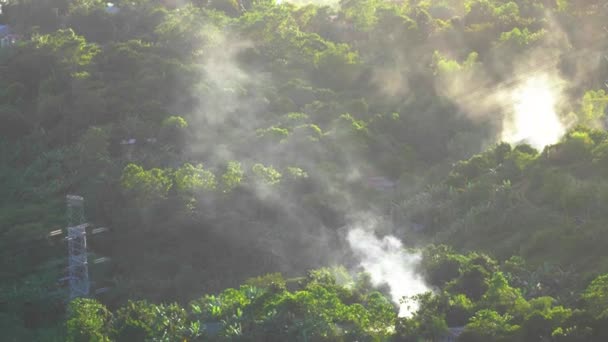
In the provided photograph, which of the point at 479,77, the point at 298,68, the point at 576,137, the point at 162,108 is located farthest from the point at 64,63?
the point at 576,137

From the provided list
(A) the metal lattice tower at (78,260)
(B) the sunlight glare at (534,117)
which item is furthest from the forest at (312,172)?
(A) the metal lattice tower at (78,260)

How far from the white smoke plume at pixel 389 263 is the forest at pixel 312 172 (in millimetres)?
106

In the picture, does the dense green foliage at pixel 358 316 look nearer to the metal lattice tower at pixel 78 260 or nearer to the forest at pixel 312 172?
the forest at pixel 312 172

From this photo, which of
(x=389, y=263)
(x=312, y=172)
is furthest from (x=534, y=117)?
(x=389, y=263)

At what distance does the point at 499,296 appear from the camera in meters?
23.3

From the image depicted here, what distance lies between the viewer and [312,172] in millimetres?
38438

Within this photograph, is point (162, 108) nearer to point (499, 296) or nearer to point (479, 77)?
point (479, 77)

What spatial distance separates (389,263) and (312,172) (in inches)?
405

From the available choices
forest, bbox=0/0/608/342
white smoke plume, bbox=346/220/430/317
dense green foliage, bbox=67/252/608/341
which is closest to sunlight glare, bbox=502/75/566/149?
forest, bbox=0/0/608/342

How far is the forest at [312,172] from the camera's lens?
939 inches

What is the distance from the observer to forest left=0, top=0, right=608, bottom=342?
2386 centimetres

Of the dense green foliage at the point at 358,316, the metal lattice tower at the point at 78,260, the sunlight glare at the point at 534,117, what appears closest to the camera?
the dense green foliage at the point at 358,316

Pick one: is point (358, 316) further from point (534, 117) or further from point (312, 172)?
point (534, 117)

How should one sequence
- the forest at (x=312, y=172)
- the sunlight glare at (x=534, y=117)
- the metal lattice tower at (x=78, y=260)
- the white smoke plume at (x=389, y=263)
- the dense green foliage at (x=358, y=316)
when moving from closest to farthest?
the dense green foliage at (x=358, y=316), the forest at (x=312, y=172), the white smoke plume at (x=389, y=263), the metal lattice tower at (x=78, y=260), the sunlight glare at (x=534, y=117)
